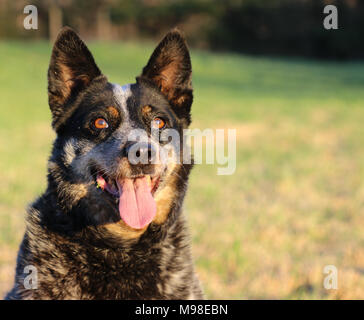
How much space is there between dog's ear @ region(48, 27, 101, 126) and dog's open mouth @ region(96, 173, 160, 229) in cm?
60

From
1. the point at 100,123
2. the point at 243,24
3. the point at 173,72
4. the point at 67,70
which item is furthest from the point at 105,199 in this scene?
the point at 243,24

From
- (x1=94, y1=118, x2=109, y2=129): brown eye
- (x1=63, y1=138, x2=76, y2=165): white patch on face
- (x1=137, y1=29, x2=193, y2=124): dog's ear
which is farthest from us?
(x1=137, y1=29, x2=193, y2=124): dog's ear

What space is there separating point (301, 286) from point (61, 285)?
84.1 inches

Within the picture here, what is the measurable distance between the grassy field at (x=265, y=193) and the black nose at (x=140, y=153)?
153 cm

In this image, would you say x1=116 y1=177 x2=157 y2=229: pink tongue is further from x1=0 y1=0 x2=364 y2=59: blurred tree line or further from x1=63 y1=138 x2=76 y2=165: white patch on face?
x1=0 y1=0 x2=364 y2=59: blurred tree line

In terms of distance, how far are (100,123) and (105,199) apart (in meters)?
0.52

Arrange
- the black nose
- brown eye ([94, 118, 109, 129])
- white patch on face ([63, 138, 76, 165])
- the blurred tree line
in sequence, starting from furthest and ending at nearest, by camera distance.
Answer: the blurred tree line < brown eye ([94, 118, 109, 129]) < white patch on face ([63, 138, 76, 165]) < the black nose

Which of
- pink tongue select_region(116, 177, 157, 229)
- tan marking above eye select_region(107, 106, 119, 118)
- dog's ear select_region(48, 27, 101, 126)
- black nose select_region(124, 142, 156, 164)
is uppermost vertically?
dog's ear select_region(48, 27, 101, 126)

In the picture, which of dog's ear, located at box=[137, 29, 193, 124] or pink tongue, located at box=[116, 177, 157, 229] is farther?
dog's ear, located at box=[137, 29, 193, 124]

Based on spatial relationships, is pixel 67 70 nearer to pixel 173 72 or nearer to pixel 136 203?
pixel 173 72

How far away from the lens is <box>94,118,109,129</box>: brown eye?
10.6 feet

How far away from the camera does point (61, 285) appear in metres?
2.89

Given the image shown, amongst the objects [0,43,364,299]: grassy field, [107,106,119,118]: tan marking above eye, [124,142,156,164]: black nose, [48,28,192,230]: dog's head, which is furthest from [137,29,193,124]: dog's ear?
[0,43,364,299]: grassy field

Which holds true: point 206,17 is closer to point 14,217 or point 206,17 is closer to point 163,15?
point 163,15
